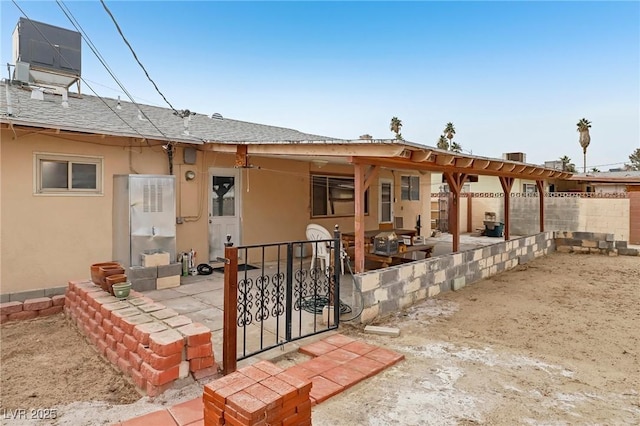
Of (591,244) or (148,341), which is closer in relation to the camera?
(148,341)

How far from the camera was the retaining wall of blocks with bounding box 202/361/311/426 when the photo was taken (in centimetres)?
189

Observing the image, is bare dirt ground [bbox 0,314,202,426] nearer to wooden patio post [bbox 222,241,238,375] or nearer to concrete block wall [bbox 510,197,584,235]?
Result: wooden patio post [bbox 222,241,238,375]

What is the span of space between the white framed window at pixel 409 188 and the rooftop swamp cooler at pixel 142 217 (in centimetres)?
825

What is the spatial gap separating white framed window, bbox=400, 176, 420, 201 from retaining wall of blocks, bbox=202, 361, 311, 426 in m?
10.7

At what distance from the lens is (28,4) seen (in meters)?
5.71

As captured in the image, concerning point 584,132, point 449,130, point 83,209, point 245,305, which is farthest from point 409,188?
point 584,132

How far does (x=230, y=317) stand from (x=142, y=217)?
3418 mm

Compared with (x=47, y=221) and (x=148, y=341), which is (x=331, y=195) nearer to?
(x=47, y=221)

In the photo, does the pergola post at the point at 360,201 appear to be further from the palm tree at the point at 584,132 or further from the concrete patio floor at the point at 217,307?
the palm tree at the point at 584,132

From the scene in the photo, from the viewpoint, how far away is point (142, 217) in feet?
18.9

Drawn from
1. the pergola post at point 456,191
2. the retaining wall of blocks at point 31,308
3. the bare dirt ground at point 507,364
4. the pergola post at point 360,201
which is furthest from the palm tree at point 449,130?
the retaining wall of blocks at point 31,308

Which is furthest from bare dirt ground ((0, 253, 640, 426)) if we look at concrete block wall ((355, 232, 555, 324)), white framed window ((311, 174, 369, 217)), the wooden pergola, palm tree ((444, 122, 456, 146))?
palm tree ((444, 122, 456, 146))

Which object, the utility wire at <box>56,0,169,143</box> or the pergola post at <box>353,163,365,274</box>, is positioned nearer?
the pergola post at <box>353,163,365,274</box>

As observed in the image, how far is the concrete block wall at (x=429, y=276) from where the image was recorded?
15.6 feet
